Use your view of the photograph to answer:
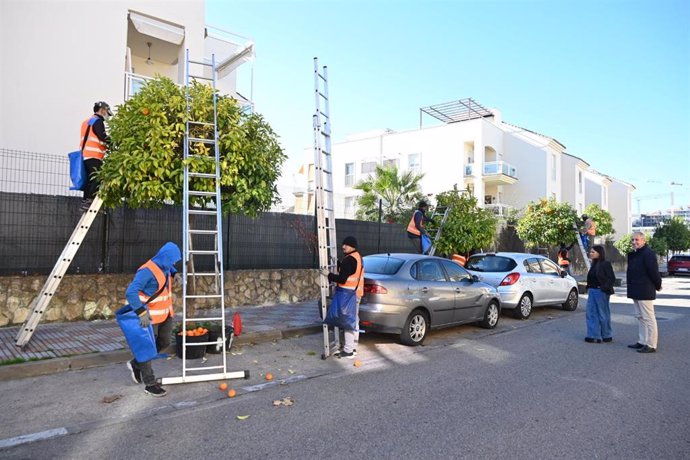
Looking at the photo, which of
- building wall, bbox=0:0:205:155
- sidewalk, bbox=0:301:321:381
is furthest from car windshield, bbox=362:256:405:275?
building wall, bbox=0:0:205:155

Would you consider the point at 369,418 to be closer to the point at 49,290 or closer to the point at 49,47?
the point at 49,290

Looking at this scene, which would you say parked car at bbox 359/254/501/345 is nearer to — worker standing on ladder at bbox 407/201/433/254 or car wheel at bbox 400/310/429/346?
car wheel at bbox 400/310/429/346

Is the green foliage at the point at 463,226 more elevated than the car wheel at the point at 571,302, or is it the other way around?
the green foliage at the point at 463,226

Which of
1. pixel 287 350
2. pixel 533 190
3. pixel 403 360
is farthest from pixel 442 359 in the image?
pixel 533 190

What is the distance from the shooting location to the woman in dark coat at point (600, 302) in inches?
364

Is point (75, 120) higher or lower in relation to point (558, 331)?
higher

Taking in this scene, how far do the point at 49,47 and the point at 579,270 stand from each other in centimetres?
2987

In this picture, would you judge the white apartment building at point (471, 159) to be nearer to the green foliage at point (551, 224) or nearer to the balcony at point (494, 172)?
the balcony at point (494, 172)

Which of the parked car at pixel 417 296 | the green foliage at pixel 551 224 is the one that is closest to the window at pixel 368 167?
the green foliage at pixel 551 224

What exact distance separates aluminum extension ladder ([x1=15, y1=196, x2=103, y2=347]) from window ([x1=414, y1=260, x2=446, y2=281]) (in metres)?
5.38

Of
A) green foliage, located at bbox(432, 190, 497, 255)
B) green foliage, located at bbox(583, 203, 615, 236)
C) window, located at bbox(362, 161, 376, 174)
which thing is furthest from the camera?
window, located at bbox(362, 161, 376, 174)

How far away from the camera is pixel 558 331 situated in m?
10.6

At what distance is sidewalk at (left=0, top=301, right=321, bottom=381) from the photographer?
668cm

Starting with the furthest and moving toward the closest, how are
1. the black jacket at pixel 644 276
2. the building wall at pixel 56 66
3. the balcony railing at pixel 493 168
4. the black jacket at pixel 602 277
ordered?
the balcony railing at pixel 493 168 < the building wall at pixel 56 66 < the black jacket at pixel 602 277 < the black jacket at pixel 644 276
